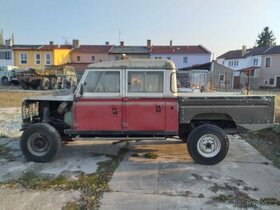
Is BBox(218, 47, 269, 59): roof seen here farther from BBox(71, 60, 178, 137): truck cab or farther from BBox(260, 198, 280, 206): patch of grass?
BBox(260, 198, 280, 206): patch of grass

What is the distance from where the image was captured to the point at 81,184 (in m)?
5.47

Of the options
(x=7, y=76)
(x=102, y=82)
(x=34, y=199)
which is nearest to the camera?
(x=34, y=199)

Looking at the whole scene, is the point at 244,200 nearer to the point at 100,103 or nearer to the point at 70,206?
the point at 70,206

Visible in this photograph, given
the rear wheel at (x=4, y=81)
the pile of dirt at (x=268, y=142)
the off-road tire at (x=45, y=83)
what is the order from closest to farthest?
1. the pile of dirt at (x=268, y=142)
2. the off-road tire at (x=45, y=83)
3. the rear wheel at (x=4, y=81)

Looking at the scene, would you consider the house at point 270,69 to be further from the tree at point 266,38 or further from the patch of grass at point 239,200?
the patch of grass at point 239,200

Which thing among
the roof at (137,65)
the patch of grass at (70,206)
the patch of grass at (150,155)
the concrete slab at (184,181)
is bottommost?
the patch of grass at (70,206)

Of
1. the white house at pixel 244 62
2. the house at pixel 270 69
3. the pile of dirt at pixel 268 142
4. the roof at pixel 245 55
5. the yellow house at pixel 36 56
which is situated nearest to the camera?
the pile of dirt at pixel 268 142

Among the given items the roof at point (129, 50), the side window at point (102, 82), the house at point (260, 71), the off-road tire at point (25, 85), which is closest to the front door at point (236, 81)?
the house at point (260, 71)

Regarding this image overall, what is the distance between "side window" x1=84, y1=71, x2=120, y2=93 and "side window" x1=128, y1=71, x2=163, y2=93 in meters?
0.30

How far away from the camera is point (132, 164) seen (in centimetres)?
671

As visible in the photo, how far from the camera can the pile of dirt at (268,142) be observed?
753 centimetres

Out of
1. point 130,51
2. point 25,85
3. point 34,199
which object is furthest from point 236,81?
point 34,199

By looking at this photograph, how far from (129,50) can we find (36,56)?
15185 millimetres

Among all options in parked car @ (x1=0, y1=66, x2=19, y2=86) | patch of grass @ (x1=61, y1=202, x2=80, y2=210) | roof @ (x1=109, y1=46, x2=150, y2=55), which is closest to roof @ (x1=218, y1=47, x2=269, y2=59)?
roof @ (x1=109, y1=46, x2=150, y2=55)
